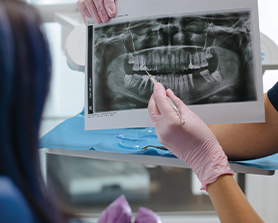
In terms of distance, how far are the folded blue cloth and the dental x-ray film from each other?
3.8 inches

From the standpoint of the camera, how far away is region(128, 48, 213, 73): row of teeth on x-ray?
766 millimetres

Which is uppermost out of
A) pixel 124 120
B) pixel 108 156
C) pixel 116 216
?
pixel 124 120

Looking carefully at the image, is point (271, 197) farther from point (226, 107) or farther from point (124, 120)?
point (124, 120)

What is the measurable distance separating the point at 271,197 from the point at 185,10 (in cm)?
176

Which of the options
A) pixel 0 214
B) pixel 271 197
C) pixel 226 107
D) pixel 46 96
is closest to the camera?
pixel 0 214

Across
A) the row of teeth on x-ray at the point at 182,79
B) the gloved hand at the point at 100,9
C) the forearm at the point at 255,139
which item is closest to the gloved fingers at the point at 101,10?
the gloved hand at the point at 100,9

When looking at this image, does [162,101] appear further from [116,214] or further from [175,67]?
[116,214]

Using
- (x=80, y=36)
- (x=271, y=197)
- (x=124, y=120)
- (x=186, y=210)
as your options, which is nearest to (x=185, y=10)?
(x=124, y=120)

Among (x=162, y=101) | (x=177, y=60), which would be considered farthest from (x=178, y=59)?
(x=162, y=101)

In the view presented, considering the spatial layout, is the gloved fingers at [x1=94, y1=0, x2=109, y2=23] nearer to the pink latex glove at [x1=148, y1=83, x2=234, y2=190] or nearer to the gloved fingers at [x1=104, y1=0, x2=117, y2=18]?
the gloved fingers at [x1=104, y1=0, x2=117, y2=18]

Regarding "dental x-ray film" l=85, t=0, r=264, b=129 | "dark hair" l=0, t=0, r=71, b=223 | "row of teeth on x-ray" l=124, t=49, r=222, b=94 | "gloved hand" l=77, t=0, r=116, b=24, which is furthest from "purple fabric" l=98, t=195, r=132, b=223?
"gloved hand" l=77, t=0, r=116, b=24

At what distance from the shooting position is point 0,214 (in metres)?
0.25

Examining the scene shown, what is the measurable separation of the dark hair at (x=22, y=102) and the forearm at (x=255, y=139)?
65 cm

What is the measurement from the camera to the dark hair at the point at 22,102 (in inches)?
12.1
